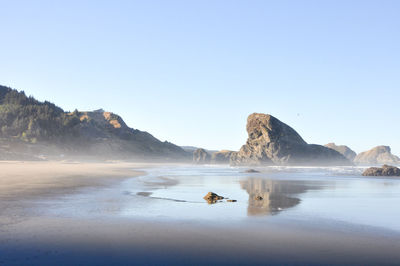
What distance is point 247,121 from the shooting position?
9206 centimetres

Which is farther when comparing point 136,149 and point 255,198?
point 136,149

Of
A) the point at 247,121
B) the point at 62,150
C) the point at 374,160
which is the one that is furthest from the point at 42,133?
the point at 374,160

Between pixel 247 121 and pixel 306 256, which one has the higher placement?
pixel 247 121

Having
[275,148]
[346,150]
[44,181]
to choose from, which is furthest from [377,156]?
[44,181]

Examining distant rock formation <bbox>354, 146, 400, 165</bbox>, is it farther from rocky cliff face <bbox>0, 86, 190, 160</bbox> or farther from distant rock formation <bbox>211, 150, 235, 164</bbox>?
rocky cliff face <bbox>0, 86, 190, 160</bbox>

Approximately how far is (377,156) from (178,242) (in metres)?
195

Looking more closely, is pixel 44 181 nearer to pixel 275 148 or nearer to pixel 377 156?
pixel 275 148

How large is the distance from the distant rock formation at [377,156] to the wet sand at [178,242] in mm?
176414

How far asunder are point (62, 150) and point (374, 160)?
15961 cm

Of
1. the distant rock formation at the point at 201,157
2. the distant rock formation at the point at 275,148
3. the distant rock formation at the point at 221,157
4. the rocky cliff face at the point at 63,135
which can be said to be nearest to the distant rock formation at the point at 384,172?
the distant rock formation at the point at 275,148

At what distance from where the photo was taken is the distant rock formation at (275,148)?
80.9m

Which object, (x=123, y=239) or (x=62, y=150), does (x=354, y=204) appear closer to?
(x=123, y=239)

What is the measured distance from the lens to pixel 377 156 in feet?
573

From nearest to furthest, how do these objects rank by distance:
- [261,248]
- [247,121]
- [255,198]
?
[261,248] < [255,198] < [247,121]
